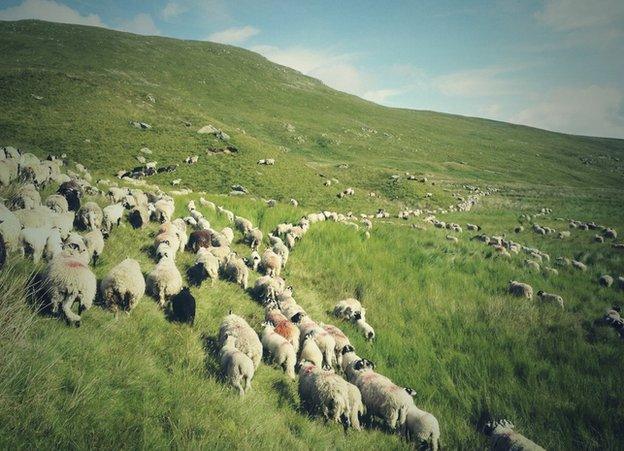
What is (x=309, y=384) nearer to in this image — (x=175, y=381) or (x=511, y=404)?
(x=175, y=381)

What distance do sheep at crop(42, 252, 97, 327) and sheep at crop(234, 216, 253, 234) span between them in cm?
822

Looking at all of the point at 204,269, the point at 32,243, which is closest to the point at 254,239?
the point at 204,269

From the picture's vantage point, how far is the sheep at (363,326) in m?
8.52

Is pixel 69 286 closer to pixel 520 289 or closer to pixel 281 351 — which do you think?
pixel 281 351

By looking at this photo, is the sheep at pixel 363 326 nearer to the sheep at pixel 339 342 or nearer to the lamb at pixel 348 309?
the lamb at pixel 348 309

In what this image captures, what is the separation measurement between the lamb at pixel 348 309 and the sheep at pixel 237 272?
2719mm

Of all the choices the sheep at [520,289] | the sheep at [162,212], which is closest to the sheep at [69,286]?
the sheep at [162,212]

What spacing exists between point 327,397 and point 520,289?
853 cm

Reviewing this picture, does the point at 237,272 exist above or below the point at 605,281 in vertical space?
below

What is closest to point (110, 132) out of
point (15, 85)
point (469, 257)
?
point (15, 85)

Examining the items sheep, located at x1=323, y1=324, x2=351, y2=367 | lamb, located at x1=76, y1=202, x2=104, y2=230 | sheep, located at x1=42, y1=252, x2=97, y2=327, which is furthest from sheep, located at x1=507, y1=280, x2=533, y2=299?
lamb, located at x1=76, y1=202, x2=104, y2=230

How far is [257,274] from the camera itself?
1089cm

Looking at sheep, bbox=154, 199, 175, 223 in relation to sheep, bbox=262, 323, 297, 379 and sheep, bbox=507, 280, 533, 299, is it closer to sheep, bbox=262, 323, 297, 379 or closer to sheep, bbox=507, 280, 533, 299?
sheep, bbox=262, 323, 297, 379

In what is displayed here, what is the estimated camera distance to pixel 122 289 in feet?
19.6
